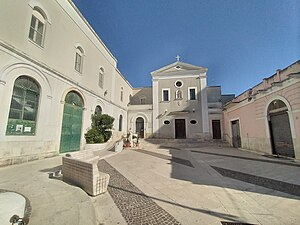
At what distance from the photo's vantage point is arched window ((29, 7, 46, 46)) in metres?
7.72

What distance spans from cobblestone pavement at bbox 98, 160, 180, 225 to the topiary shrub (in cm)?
793

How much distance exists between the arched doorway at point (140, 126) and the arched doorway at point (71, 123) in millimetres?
10195

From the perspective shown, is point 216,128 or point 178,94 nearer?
point 216,128

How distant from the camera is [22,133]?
6.81 metres

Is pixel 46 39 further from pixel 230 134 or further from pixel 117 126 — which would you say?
pixel 230 134

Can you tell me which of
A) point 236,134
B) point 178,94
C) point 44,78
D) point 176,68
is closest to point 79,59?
point 44,78

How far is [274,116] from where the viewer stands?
8.96 metres

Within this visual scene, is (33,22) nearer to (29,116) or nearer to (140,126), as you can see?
(29,116)

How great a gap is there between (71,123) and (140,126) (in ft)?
37.3

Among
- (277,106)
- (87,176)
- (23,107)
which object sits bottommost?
(87,176)

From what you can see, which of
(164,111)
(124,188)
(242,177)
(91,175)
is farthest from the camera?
(164,111)

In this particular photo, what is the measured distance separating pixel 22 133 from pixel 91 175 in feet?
19.0

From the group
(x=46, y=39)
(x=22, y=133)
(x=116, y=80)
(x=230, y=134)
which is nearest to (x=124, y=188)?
(x=22, y=133)

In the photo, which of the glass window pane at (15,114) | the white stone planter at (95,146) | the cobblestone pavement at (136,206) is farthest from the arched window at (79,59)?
the cobblestone pavement at (136,206)
